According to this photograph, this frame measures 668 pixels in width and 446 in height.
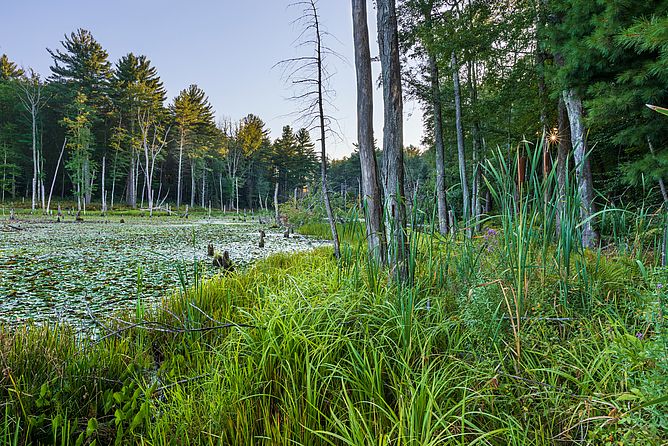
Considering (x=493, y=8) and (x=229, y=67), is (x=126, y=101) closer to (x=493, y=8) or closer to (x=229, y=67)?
(x=229, y=67)

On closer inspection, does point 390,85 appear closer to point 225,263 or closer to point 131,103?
point 225,263

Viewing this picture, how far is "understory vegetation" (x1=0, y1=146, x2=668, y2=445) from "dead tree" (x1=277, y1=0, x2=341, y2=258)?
10.6 ft

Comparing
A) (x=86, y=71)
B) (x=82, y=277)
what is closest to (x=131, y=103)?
(x=86, y=71)

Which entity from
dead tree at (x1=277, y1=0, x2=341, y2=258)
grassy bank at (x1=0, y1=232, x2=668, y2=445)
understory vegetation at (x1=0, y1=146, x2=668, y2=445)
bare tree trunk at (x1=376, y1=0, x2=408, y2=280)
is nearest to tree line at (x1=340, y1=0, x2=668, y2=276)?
bare tree trunk at (x1=376, y1=0, x2=408, y2=280)

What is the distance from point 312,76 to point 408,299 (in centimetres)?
468

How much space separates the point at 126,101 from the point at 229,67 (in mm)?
16144

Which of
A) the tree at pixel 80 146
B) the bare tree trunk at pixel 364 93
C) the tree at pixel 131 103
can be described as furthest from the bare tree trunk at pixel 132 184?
the bare tree trunk at pixel 364 93

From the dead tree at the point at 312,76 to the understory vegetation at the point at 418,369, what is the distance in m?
3.22

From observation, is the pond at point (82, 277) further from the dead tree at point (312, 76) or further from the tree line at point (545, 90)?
the dead tree at point (312, 76)

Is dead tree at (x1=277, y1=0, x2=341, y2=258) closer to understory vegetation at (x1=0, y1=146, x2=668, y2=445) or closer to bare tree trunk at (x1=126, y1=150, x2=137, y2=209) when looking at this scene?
understory vegetation at (x1=0, y1=146, x2=668, y2=445)

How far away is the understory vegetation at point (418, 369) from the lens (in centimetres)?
109

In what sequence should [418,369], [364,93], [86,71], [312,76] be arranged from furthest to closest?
1. [86,71]
2. [312,76]
3. [364,93]
4. [418,369]

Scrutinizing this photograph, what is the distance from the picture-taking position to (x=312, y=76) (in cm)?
525

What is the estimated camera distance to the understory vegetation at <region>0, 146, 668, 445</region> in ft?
3.59
